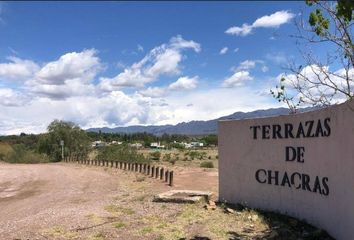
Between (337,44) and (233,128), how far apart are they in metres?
5.28

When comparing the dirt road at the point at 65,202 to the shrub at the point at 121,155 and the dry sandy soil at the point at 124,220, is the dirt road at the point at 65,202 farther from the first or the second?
the shrub at the point at 121,155

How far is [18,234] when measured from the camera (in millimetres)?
11586

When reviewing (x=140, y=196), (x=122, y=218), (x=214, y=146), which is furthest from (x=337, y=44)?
(x=214, y=146)

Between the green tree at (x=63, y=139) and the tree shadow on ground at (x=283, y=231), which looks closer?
the tree shadow on ground at (x=283, y=231)

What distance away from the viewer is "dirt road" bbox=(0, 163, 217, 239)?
12.0 metres

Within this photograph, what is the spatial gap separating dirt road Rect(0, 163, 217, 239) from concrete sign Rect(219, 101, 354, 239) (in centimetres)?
311

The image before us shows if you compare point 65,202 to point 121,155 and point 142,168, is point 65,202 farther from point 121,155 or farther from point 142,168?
point 121,155

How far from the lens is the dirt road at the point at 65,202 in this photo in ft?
39.5

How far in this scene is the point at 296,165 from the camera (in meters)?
12.2

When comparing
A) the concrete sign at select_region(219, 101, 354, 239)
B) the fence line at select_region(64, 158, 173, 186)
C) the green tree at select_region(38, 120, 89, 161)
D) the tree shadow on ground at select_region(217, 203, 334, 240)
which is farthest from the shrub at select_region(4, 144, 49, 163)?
the tree shadow on ground at select_region(217, 203, 334, 240)

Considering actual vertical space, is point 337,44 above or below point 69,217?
above

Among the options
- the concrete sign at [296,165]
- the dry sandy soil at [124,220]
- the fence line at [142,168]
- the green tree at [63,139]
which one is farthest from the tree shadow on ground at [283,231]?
the green tree at [63,139]

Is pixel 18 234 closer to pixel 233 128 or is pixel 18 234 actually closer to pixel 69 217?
pixel 69 217

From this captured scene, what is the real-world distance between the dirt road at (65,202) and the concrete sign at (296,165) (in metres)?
3.11
